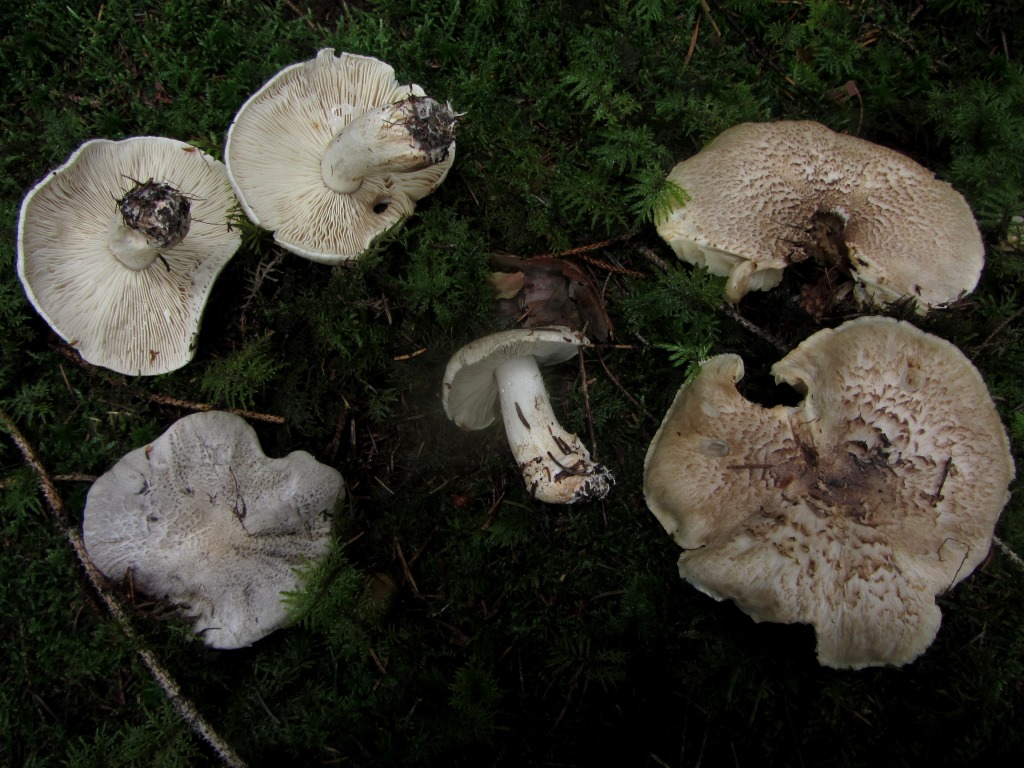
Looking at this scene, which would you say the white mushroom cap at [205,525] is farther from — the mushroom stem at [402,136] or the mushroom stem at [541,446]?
the mushroom stem at [402,136]

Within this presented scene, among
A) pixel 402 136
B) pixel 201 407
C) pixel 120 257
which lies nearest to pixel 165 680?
pixel 201 407

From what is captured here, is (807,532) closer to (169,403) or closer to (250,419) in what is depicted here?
(250,419)

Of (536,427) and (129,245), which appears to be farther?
(536,427)

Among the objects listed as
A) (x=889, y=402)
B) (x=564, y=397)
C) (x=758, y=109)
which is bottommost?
(x=564, y=397)

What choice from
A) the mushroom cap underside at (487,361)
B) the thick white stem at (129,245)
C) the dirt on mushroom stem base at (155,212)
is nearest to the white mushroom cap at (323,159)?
the dirt on mushroom stem base at (155,212)

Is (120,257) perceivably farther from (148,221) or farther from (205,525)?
(205,525)

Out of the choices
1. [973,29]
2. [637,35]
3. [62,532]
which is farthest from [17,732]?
[973,29]
